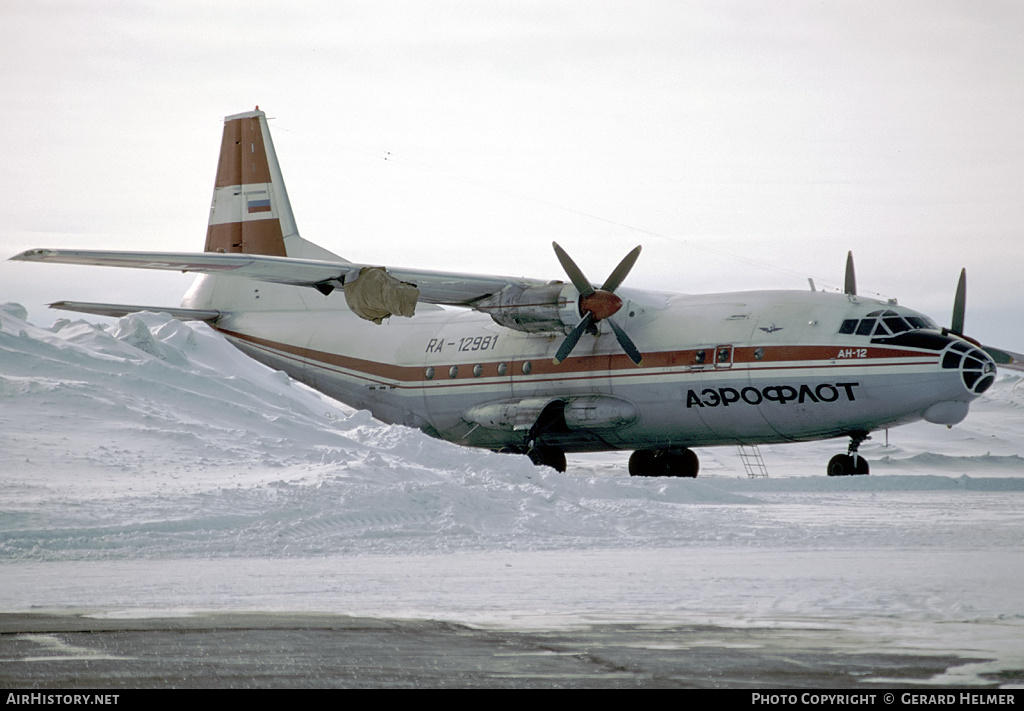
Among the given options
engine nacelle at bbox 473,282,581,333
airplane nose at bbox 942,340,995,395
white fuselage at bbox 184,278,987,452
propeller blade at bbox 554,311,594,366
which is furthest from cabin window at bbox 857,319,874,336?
engine nacelle at bbox 473,282,581,333

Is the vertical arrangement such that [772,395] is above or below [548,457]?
above

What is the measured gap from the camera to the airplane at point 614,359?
21469 millimetres

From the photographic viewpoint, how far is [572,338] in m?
23.5

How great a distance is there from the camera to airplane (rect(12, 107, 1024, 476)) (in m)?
21.5

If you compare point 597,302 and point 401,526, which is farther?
point 597,302

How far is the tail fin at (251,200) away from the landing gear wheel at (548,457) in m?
10.9

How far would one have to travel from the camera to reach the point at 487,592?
928 centimetres

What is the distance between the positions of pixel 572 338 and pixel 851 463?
584 cm

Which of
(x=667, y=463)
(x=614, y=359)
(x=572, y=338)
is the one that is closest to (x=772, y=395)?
(x=614, y=359)

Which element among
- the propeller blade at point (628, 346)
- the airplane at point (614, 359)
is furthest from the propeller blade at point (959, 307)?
the propeller blade at point (628, 346)

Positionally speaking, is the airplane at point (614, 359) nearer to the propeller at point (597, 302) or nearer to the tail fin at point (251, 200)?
the propeller at point (597, 302)

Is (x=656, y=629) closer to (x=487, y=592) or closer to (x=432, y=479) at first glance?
(x=487, y=592)

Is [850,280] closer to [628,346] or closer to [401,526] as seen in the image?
[628,346]

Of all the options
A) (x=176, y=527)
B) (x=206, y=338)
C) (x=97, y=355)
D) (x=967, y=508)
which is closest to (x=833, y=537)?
(x=967, y=508)
